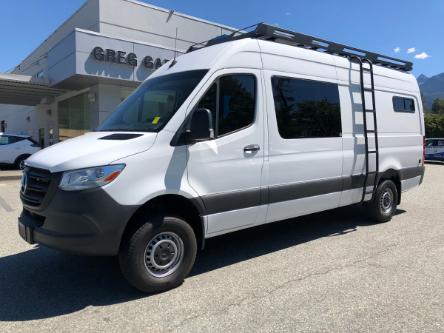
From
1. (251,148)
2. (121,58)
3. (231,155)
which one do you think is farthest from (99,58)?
(231,155)

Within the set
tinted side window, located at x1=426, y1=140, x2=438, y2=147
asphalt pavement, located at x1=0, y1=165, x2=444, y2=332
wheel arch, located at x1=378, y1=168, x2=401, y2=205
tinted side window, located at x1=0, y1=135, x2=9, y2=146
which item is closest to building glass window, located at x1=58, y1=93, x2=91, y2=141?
tinted side window, located at x1=0, y1=135, x2=9, y2=146

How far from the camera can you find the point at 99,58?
Answer: 57.4 ft

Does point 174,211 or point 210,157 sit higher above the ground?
point 210,157

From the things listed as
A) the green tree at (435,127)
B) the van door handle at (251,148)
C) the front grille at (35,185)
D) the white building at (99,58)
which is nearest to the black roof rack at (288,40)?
the van door handle at (251,148)

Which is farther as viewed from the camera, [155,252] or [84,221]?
[155,252]

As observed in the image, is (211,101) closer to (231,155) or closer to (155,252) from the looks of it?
(231,155)

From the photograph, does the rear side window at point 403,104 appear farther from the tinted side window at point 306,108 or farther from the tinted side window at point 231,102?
the tinted side window at point 231,102

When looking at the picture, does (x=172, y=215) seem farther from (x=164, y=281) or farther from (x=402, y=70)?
(x=402, y=70)

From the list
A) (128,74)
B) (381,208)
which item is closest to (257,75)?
(381,208)

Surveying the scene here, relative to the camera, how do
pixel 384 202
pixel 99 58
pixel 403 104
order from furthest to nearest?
1. pixel 99 58
2. pixel 403 104
3. pixel 384 202

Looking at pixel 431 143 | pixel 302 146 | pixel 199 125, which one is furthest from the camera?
pixel 431 143

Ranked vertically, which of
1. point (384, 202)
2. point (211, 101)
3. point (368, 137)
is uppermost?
point (211, 101)

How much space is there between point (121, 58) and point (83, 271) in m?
14.6

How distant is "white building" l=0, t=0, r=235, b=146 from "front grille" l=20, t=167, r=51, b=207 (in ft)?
40.2
